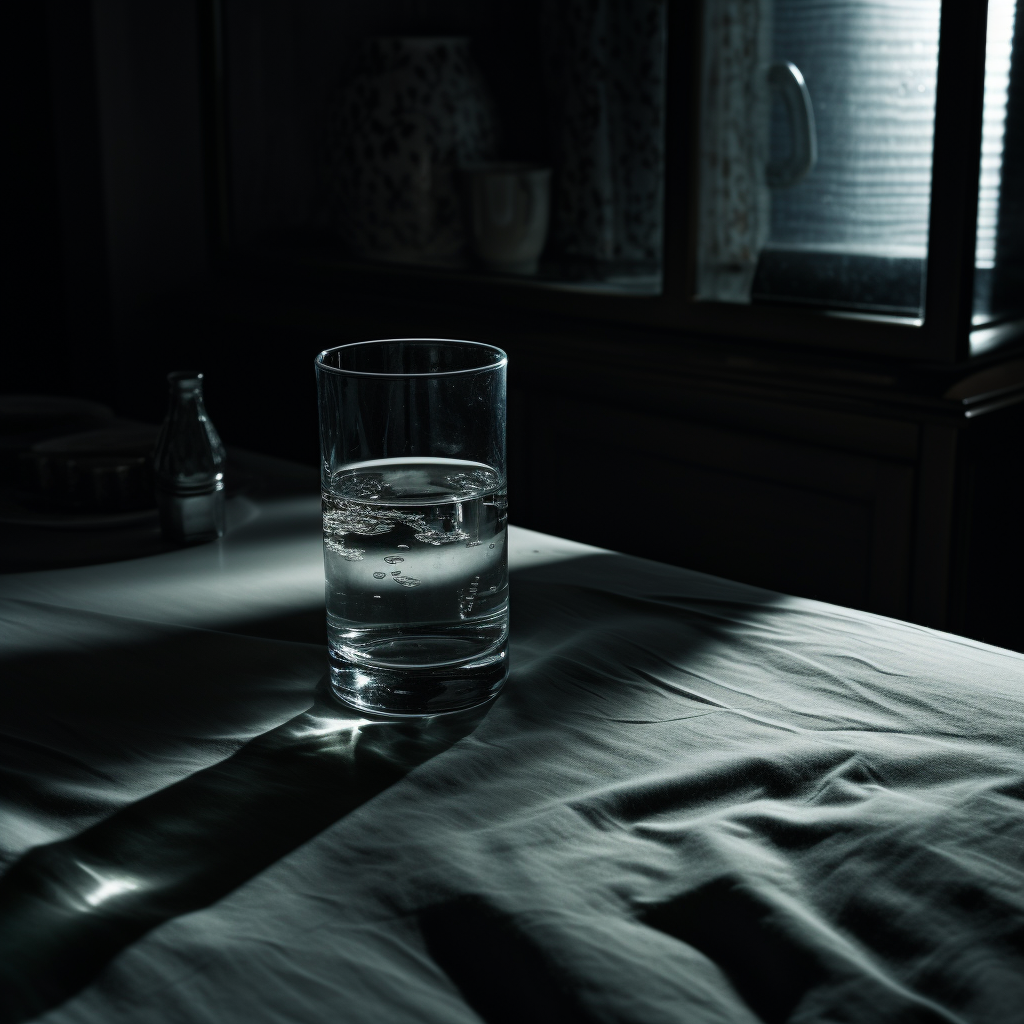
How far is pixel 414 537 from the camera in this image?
0.54 metres

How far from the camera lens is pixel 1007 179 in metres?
1.23

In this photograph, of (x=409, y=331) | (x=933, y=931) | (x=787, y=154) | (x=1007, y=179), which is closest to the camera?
(x=933, y=931)

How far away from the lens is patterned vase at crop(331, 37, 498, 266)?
5.76 feet

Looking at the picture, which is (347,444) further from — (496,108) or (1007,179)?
(496,108)

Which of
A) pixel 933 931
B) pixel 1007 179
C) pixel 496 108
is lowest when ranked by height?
pixel 933 931

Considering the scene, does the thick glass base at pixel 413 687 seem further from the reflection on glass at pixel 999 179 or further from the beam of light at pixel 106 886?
the reflection on glass at pixel 999 179

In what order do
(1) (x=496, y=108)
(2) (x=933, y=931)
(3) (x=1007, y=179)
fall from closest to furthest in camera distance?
(2) (x=933, y=931), (3) (x=1007, y=179), (1) (x=496, y=108)

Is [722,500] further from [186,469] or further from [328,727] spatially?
[328,727]

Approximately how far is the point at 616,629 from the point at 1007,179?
2.81ft

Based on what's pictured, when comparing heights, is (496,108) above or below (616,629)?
above

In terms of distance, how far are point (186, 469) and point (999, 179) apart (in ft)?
2.94

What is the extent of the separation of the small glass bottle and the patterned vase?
3.24 ft

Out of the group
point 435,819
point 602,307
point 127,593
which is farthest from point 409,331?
point 435,819

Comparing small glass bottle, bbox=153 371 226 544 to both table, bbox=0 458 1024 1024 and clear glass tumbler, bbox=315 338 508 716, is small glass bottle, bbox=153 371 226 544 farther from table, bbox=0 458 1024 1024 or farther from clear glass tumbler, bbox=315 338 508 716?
clear glass tumbler, bbox=315 338 508 716
